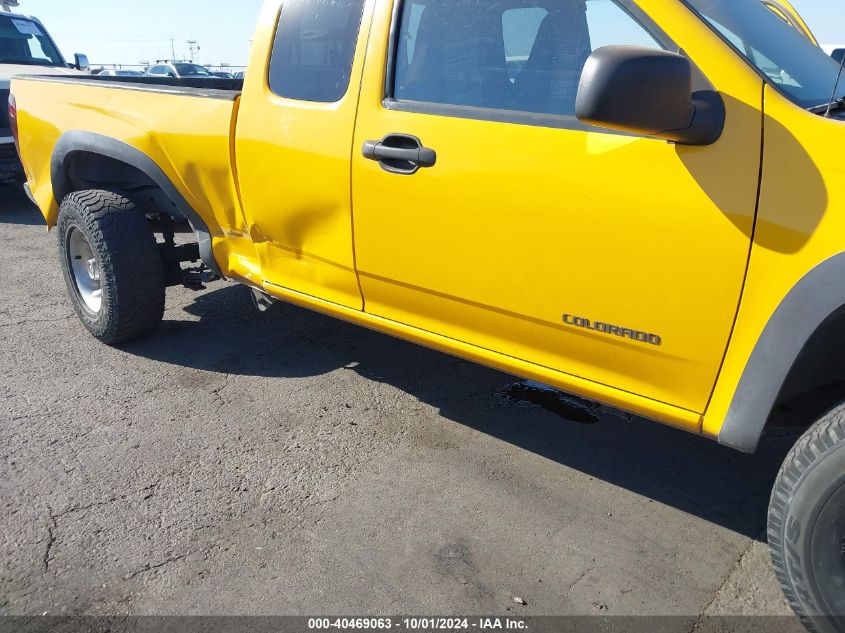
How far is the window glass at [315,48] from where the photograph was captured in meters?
2.77

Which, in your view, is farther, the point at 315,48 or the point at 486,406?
the point at 486,406

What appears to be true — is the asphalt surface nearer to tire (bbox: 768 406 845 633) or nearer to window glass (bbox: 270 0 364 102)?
tire (bbox: 768 406 845 633)

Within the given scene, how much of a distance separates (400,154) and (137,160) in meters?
1.60

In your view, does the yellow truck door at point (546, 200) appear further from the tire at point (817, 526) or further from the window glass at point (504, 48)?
the tire at point (817, 526)

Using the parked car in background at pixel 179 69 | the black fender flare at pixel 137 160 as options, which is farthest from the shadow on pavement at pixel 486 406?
the parked car in background at pixel 179 69

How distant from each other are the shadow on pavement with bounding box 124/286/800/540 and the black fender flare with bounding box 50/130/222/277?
0.65m

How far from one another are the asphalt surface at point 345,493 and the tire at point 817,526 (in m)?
0.35

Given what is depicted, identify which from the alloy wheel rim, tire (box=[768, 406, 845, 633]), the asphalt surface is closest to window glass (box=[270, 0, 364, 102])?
the asphalt surface

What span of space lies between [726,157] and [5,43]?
31.2ft

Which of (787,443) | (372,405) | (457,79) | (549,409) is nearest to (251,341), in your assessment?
(372,405)

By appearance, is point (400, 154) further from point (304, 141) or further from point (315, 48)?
point (315, 48)

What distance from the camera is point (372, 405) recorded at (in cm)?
341

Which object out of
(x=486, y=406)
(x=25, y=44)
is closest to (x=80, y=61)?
(x=25, y=44)

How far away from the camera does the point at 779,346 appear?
1.90m
